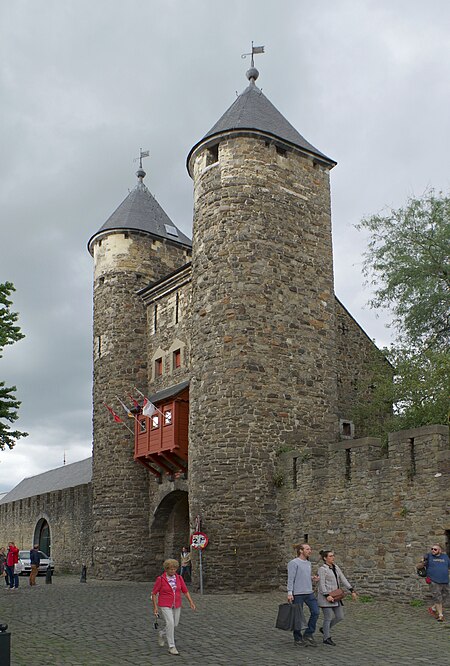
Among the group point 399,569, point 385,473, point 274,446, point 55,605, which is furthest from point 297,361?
point 55,605

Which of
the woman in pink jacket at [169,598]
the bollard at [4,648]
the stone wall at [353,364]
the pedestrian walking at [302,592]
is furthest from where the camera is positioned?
the stone wall at [353,364]

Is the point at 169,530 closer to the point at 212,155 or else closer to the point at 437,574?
the point at 212,155

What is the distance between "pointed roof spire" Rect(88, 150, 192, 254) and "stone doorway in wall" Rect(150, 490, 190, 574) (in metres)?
9.23

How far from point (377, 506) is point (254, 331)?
5.48m

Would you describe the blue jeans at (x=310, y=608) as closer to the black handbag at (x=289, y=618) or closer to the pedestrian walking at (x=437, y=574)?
the black handbag at (x=289, y=618)

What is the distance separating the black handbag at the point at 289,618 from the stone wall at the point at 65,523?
20.0 m

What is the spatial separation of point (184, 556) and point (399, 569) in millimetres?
8473

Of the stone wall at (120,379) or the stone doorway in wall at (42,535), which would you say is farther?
the stone doorway in wall at (42,535)

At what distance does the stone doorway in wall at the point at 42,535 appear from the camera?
3588 centimetres

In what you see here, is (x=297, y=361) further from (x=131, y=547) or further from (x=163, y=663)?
(x=163, y=663)

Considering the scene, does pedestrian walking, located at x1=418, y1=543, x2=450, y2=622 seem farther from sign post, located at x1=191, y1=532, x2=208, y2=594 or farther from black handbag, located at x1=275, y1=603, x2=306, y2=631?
sign post, located at x1=191, y1=532, x2=208, y2=594

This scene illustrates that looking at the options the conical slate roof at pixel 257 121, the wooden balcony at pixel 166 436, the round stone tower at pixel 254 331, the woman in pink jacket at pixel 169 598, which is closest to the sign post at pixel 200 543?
the round stone tower at pixel 254 331

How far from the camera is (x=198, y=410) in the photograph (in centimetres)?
1903

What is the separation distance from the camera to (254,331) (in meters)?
18.8
